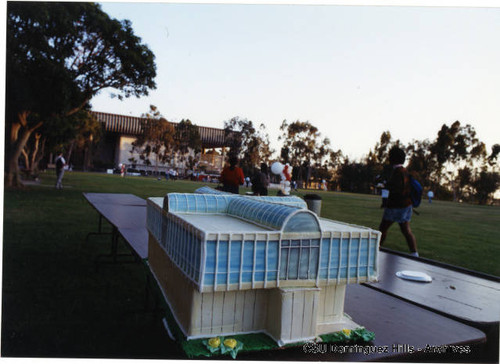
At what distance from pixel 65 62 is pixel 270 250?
491 inches

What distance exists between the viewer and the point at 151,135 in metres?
41.5

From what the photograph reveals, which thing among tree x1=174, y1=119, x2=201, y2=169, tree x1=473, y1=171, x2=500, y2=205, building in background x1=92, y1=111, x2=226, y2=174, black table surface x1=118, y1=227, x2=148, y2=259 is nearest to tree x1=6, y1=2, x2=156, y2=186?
black table surface x1=118, y1=227, x2=148, y2=259

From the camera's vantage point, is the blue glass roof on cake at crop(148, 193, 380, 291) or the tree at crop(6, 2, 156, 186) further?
the tree at crop(6, 2, 156, 186)

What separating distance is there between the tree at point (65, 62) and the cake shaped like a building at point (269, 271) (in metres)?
9.34

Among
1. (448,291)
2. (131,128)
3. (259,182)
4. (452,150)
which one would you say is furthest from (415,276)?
(131,128)

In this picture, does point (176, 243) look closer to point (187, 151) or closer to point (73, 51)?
point (73, 51)

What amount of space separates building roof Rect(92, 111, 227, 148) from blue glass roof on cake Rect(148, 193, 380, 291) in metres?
43.8

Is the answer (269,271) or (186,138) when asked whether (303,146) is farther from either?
(269,271)

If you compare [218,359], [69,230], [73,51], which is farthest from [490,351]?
[73,51]

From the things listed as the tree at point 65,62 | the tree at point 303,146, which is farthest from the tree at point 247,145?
the tree at point 65,62

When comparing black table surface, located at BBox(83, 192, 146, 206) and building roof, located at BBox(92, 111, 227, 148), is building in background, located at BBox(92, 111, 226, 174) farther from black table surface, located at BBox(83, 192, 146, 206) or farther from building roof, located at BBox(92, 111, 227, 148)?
black table surface, located at BBox(83, 192, 146, 206)

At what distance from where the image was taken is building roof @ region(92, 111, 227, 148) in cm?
4475

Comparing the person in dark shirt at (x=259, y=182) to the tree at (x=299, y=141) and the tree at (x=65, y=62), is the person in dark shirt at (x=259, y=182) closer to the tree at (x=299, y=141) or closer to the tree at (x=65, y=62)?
the tree at (x=65, y=62)

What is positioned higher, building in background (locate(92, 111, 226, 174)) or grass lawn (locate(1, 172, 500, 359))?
building in background (locate(92, 111, 226, 174))
